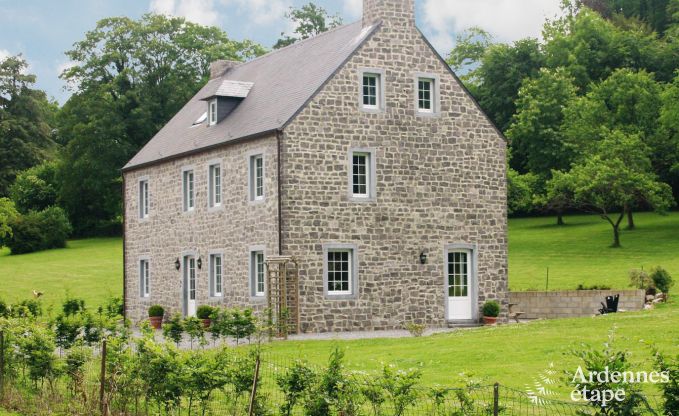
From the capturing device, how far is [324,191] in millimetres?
29859

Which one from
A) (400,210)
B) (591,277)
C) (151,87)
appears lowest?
(591,277)

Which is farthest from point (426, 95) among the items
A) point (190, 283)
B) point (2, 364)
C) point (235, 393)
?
point (235, 393)

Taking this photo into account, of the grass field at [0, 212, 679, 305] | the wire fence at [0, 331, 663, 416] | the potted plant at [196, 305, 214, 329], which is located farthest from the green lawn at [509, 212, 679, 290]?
the wire fence at [0, 331, 663, 416]

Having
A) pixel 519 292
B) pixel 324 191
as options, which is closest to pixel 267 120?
pixel 324 191

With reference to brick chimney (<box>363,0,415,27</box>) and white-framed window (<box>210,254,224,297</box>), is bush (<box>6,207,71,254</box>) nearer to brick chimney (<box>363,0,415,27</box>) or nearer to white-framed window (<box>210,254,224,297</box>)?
white-framed window (<box>210,254,224,297</box>)

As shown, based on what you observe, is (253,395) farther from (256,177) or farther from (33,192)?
(33,192)

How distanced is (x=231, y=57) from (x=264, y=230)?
35643 millimetres

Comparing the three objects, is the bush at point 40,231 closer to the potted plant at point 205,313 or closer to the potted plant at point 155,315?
the potted plant at point 155,315

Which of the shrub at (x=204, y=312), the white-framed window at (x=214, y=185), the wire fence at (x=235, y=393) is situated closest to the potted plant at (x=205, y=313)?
the shrub at (x=204, y=312)

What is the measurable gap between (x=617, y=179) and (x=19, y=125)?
46.1 metres

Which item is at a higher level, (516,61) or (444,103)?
(516,61)

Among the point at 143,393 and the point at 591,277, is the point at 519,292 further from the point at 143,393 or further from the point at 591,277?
the point at 143,393

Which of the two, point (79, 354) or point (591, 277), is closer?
point (79, 354)

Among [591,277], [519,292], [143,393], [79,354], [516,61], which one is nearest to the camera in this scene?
[143,393]
